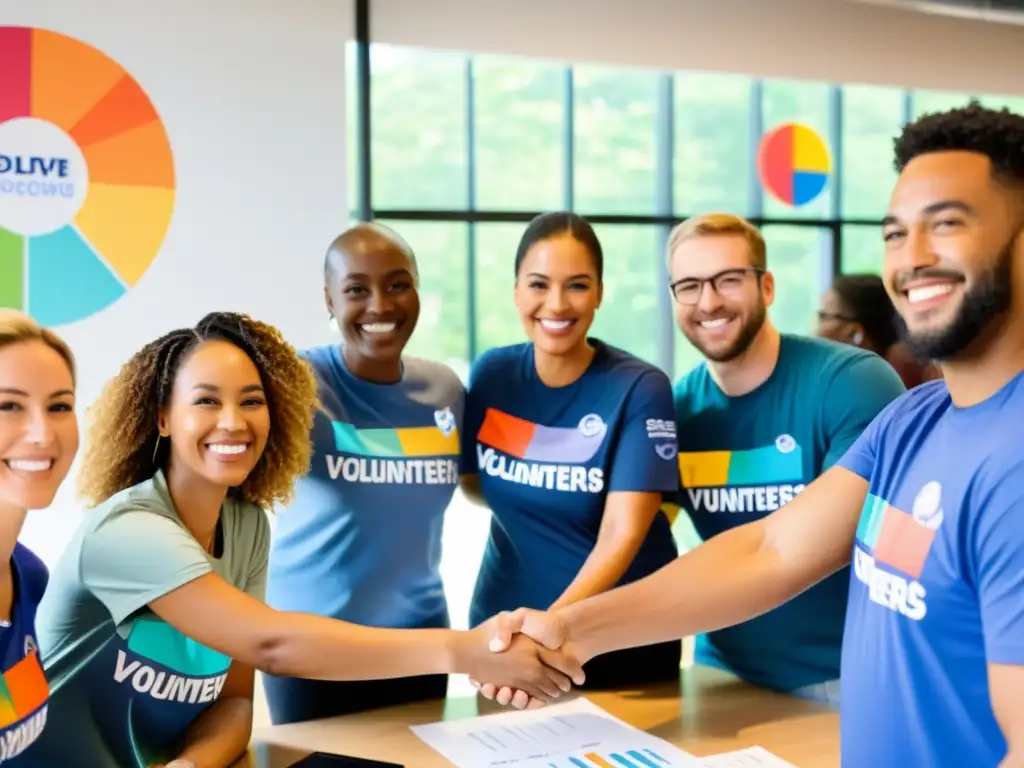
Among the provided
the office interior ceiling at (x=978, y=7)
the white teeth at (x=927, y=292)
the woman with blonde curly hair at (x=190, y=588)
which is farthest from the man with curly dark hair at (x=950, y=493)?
the office interior ceiling at (x=978, y=7)

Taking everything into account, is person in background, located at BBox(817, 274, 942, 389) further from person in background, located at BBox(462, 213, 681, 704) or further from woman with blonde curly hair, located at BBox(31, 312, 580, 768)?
woman with blonde curly hair, located at BBox(31, 312, 580, 768)

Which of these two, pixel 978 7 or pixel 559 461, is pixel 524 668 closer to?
pixel 559 461

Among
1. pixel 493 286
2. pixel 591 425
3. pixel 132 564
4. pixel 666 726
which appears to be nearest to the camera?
pixel 132 564

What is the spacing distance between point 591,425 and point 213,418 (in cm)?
93

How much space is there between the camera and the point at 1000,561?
1.23 meters

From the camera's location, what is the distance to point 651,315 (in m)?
6.93

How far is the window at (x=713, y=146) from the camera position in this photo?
675 centimetres

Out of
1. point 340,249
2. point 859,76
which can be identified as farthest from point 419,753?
point 859,76

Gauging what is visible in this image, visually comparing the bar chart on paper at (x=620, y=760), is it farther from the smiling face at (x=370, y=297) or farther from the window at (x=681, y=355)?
the window at (x=681, y=355)

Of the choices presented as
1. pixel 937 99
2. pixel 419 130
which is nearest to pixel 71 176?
pixel 419 130

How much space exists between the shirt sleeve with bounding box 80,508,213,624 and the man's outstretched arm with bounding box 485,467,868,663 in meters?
0.68

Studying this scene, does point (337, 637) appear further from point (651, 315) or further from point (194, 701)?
point (651, 315)

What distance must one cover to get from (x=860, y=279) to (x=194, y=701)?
2.65 m

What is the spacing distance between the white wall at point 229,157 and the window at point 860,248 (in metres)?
3.84
